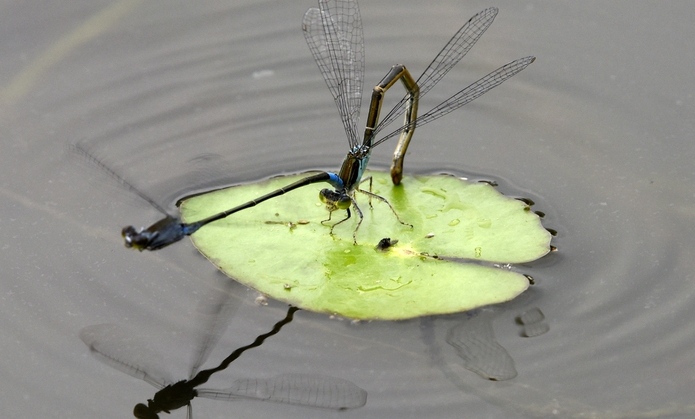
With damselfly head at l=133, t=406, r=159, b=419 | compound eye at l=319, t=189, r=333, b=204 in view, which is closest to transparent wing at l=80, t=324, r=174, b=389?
damselfly head at l=133, t=406, r=159, b=419

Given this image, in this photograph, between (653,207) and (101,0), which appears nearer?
(653,207)

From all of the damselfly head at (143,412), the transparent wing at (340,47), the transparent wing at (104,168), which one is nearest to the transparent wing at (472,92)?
the transparent wing at (340,47)

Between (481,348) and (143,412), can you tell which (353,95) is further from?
(143,412)

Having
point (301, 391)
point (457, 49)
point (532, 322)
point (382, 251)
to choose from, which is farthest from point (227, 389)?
point (457, 49)

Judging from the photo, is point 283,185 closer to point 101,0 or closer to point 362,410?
point 362,410

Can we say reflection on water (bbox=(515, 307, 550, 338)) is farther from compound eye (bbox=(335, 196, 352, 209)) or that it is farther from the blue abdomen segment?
the blue abdomen segment

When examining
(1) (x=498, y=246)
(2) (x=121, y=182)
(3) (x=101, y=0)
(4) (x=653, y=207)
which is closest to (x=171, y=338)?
(2) (x=121, y=182)
